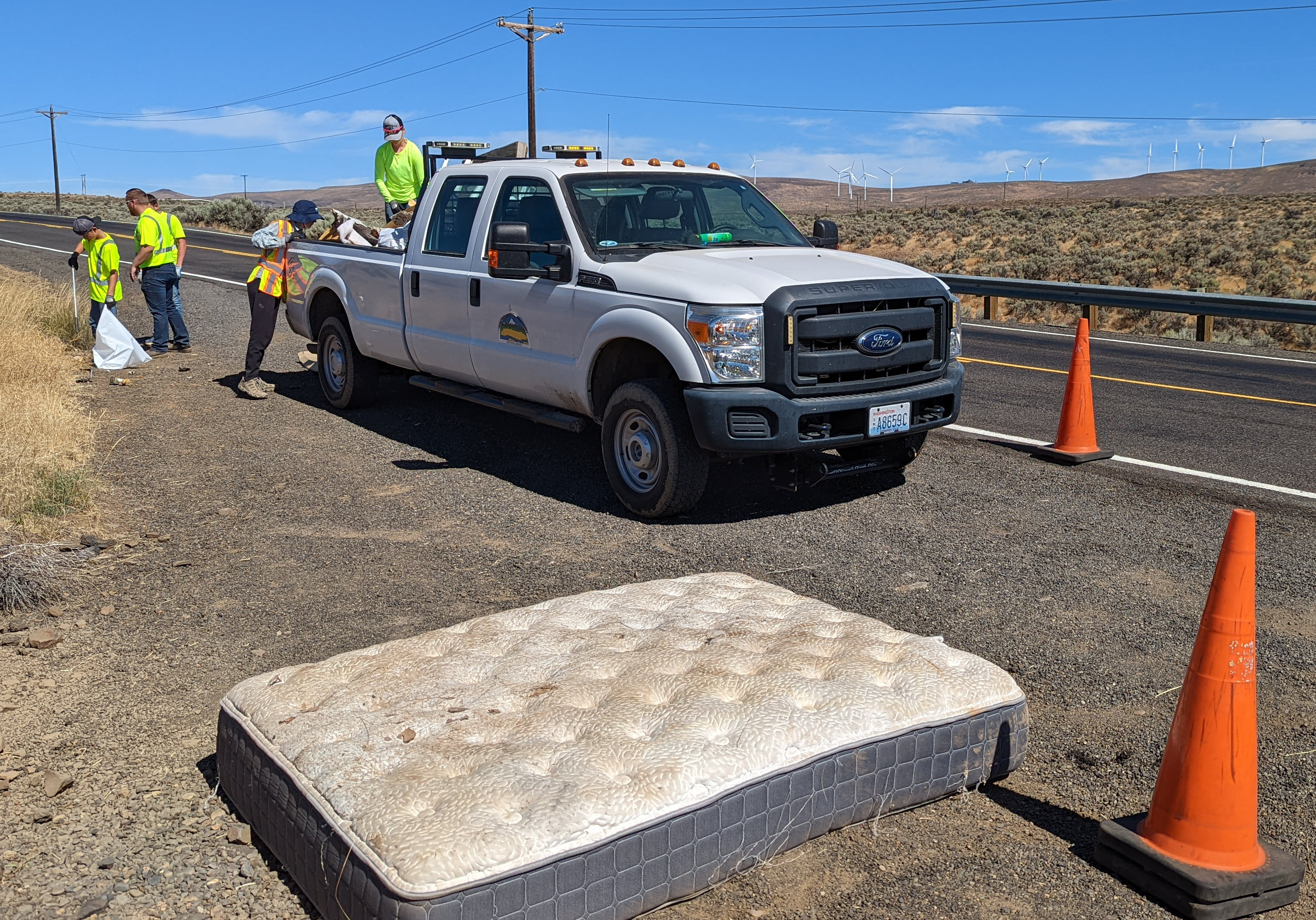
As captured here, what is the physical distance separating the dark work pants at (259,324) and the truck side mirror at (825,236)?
5.17m

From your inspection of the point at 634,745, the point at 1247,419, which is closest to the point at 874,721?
the point at 634,745

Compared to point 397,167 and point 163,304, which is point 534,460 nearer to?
point 397,167

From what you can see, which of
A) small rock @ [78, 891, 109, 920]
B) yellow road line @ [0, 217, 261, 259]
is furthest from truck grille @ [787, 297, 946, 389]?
yellow road line @ [0, 217, 261, 259]

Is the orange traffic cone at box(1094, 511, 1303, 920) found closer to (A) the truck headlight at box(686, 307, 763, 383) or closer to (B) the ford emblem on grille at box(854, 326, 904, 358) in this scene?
(A) the truck headlight at box(686, 307, 763, 383)

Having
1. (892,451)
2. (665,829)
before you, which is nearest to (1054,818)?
(665,829)

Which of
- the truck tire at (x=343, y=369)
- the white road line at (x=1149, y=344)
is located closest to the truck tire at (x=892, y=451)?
the truck tire at (x=343, y=369)

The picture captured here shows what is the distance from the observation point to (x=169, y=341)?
13.6m

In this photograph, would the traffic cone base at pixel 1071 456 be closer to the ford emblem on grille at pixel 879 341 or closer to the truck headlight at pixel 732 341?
the ford emblem on grille at pixel 879 341

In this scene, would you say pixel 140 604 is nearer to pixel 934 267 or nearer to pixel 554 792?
pixel 554 792

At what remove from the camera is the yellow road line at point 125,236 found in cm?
2775

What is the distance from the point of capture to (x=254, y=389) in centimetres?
1070

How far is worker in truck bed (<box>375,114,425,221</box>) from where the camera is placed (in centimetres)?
1076

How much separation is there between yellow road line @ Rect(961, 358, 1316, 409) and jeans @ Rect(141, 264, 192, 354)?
8882 mm

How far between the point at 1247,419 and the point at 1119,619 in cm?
567
